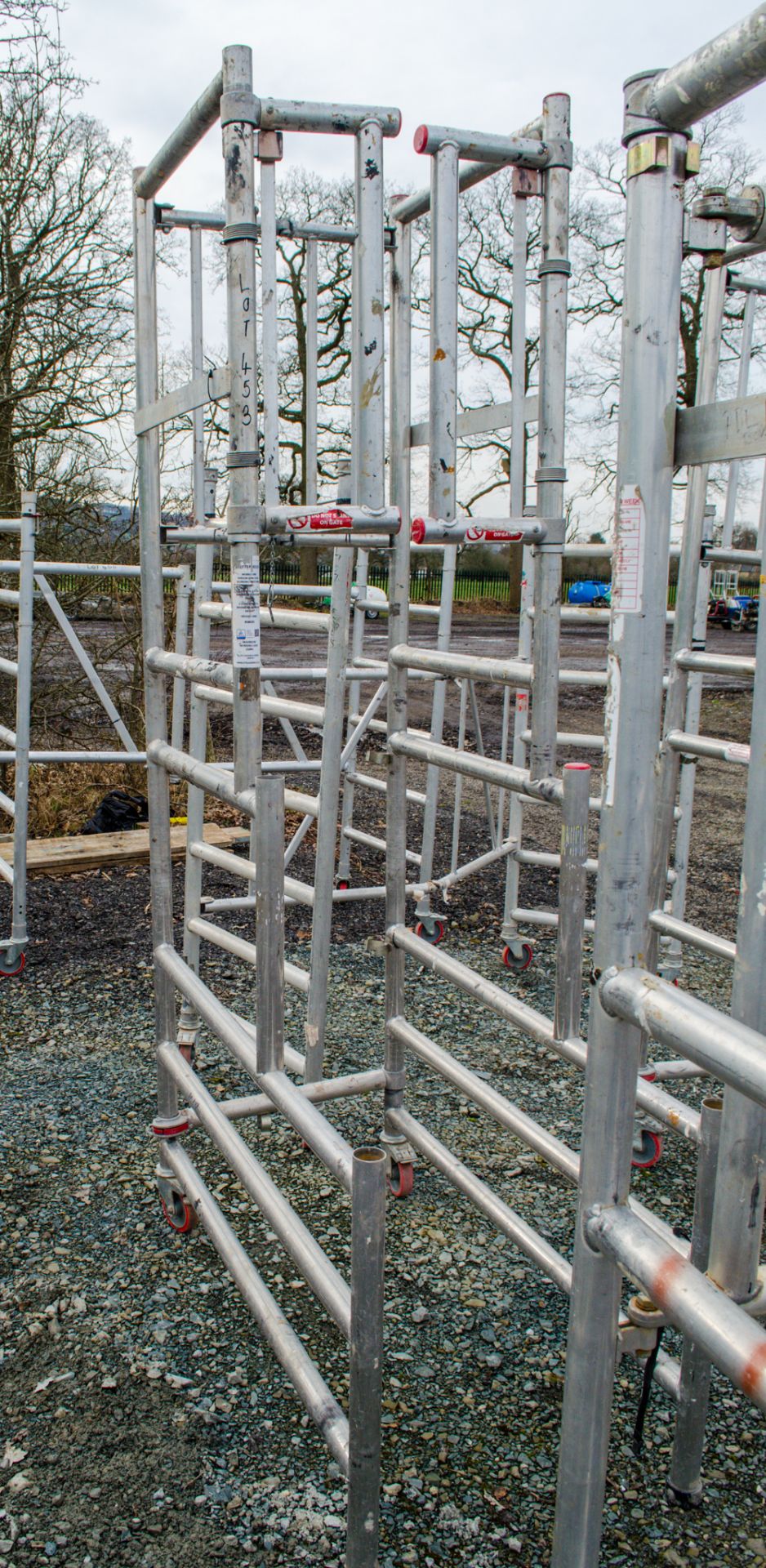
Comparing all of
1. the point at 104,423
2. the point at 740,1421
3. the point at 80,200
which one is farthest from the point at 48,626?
the point at 740,1421

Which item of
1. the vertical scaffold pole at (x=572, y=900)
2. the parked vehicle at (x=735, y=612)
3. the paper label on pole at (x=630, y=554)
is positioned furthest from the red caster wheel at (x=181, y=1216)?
the parked vehicle at (x=735, y=612)

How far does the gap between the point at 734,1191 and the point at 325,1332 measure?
1.33 m

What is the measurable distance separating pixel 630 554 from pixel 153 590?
4.97ft

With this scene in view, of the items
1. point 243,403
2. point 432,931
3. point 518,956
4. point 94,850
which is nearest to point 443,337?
point 243,403

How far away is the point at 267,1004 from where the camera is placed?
1.78 meters

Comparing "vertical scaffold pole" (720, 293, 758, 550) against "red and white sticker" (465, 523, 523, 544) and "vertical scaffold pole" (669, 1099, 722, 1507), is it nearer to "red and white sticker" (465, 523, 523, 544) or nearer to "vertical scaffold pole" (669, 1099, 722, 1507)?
"red and white sticker" (465, 523, 523, 544)

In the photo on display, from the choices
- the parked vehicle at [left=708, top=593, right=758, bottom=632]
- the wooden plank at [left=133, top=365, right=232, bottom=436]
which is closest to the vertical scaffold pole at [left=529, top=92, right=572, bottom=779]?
the wooden plank at [left=133, top=365, right=232, bottom=436]

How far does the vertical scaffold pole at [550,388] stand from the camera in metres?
2.14

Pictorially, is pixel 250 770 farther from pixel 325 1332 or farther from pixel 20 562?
pixel 20 562

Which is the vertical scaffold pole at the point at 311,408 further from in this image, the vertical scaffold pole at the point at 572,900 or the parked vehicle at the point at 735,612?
the parked vehicle at the point at 735,612

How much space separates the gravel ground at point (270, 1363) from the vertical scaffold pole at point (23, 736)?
2.06 ft

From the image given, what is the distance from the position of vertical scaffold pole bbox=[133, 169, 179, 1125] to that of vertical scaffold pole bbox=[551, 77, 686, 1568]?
1.42 meters

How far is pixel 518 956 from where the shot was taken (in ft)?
14.2

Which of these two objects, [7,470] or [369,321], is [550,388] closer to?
[369,321]
